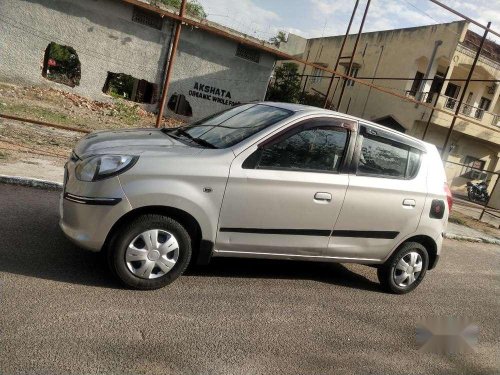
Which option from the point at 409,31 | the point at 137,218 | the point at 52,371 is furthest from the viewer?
the point at 409,31

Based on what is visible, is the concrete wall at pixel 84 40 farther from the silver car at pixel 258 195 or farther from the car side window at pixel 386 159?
the car side window at pixel 386 159

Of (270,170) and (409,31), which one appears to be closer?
(270,170)

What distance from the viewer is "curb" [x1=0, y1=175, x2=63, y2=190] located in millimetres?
5484

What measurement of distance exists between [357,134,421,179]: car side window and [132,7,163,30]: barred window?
38.0 feet

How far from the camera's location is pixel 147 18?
14.2 metres

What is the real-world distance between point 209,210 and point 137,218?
0.57m

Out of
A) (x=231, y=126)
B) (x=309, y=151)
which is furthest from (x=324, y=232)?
(x=231, y=126)

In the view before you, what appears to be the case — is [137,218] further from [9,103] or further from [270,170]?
[9,103]

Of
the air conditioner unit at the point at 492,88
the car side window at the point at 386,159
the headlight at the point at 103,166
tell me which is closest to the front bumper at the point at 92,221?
the headlight at the point at 103,166

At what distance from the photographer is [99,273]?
3.85 meters

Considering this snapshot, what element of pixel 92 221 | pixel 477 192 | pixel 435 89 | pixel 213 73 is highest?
pixel 435 89

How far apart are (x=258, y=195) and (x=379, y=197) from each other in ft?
4.36

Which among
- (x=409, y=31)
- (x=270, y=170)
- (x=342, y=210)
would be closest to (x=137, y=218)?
(x=270, y=170)

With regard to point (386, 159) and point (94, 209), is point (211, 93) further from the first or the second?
point (94, 209)
